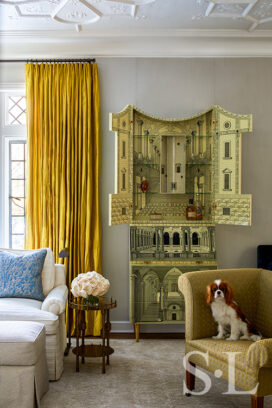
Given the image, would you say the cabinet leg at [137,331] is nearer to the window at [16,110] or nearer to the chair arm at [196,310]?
the chair arm at [196,310]

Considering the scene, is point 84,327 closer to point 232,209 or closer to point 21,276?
point 21,276

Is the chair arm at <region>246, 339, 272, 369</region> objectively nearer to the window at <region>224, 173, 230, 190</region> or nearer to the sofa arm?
the sofa arm

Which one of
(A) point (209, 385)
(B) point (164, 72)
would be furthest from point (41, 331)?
(B) point (164, 72)

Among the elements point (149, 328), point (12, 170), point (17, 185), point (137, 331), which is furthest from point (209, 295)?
point (12, 170)

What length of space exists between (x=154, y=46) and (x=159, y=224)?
1955 millimetres

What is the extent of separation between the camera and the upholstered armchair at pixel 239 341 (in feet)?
8.16

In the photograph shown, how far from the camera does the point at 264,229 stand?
479cm

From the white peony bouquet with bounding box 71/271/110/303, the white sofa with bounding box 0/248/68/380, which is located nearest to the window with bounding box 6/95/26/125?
the white sofa with bounding box 0/248/68/380

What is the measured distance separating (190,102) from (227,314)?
8.53 feet

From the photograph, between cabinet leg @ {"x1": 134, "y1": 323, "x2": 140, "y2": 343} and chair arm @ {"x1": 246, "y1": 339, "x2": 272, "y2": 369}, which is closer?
chair arm @ {"x1": 246, "y1": 339, "x2": 272, "y2": 369}

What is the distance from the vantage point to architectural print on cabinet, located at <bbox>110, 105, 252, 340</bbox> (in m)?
4.33

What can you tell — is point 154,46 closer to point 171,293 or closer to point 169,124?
point 169,124

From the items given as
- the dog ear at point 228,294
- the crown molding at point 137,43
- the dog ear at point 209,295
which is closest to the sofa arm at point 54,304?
the dog ear at point 209,295

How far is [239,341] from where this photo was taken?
2898 mm
